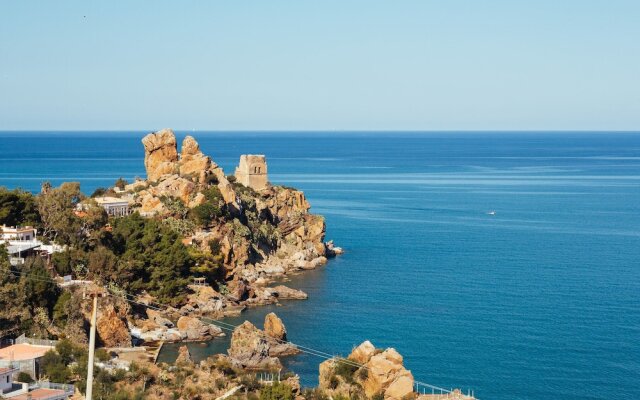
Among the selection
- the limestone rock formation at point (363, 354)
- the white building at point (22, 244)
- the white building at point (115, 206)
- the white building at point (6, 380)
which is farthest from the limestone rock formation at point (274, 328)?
the white building at point (115, 206)

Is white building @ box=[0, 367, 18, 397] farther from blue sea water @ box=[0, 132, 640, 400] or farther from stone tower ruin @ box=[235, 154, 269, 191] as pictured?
stone tower ruin @ box=[235, 154, 269, 191]

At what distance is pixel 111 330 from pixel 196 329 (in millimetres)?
4890

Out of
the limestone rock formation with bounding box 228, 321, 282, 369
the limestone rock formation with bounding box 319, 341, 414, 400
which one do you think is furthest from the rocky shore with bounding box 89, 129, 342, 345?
the limestone rock formation with bounding box 319, 341, 414, 400

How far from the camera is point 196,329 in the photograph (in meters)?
45.0

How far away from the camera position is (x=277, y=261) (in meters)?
65.6

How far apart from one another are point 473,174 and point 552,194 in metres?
35.3

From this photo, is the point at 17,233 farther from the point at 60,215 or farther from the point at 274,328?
the point at 274,328

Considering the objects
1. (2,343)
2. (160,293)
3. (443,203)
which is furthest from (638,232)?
(2,343)

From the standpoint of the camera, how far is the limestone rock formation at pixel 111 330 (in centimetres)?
4131

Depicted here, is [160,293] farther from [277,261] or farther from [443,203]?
[443,203]

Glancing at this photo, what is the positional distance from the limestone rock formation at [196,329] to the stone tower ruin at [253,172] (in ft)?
97.2

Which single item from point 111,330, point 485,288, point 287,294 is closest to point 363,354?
point 111,330

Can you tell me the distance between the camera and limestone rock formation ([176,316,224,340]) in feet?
147

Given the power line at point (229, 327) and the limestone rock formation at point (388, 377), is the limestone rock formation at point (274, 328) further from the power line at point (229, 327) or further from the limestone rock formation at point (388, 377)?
the limestone rock formation at point (388, 377)
